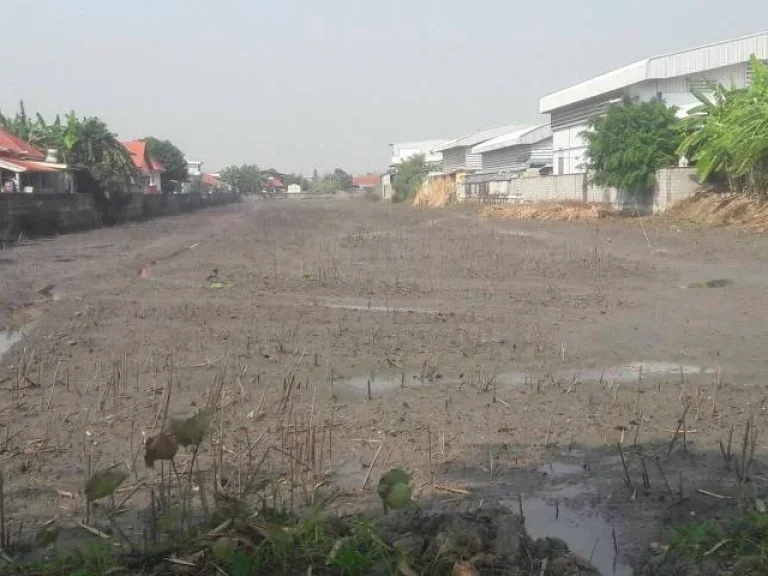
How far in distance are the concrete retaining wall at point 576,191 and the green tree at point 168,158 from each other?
35.8 metres

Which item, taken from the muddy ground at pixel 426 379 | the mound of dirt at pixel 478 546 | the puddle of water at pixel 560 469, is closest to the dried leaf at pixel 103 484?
the muddy ground at pixel 426 379

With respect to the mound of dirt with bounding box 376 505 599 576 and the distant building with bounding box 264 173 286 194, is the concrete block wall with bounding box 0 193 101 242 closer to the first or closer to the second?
the mound of dirt with bounding box 376 505 599 576

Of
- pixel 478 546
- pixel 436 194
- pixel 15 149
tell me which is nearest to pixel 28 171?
pixel 15 149

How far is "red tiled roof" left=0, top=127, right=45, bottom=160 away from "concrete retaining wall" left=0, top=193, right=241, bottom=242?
3.74 metres

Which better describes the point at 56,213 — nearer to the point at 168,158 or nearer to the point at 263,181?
the point at 168,158

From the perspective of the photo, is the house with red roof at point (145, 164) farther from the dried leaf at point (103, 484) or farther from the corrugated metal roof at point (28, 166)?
the dried leaf at point (103, 484)

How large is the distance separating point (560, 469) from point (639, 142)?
101 feet

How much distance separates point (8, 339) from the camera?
39.6 feet

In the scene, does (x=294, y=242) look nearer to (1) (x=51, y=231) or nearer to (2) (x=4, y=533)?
(1) (x=51, y=231)

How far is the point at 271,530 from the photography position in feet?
14.6

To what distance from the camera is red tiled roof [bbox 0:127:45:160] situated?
135 ft

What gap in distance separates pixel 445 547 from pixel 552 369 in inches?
211

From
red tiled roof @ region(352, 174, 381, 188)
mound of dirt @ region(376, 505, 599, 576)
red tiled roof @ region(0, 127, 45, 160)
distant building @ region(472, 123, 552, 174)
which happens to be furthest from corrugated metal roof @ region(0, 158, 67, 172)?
red tiled roof @ region(352, 174, 381, 188)

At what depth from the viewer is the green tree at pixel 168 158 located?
94062mm
